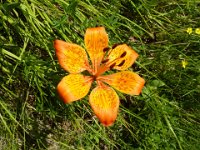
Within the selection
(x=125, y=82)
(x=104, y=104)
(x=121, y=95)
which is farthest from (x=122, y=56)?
(x=121, y=95)

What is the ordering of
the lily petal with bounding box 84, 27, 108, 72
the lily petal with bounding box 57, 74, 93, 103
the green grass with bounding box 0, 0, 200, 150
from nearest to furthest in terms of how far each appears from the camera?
the lily petal with bounding box 57, 74, 93, 103 < the lily petal with bounding box 84, 27, 108, 72 < the green grass with bounding box 0, 0, 200, 150

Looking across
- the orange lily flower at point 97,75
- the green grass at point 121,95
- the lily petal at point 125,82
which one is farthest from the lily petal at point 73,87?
the green grass at point 121,95

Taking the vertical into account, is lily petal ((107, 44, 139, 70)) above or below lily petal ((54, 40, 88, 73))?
below

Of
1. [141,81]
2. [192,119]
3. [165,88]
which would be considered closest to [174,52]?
[165,88]

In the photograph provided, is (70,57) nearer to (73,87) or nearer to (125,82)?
(73,87)

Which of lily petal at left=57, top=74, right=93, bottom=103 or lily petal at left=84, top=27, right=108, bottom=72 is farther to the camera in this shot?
lily petal at left=84, top=27, right=108, bottom=72

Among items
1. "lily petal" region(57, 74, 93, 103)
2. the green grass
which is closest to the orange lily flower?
"lily petal" region(57, 74, 93, 103)

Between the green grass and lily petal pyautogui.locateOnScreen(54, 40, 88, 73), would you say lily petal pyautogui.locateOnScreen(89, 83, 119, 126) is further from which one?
the green grass

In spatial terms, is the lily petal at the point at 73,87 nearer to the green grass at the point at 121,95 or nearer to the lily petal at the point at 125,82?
the lily petal at the point at 125,82
